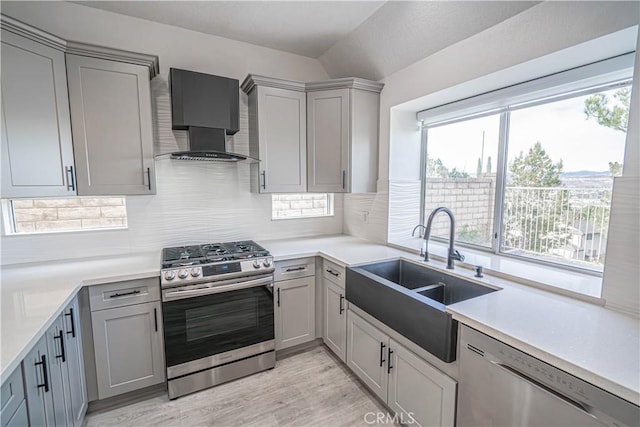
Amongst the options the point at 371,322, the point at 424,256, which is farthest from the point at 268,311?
the point at 424,256

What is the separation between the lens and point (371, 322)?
187cm

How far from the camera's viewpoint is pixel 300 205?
3.05 metres

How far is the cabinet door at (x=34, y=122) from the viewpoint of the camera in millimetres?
1581

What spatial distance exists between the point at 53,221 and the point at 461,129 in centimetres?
321

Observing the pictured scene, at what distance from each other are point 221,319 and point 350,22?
7.92 ft

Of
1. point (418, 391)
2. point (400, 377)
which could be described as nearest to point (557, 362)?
point (418, 391)

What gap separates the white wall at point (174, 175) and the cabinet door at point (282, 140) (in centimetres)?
29

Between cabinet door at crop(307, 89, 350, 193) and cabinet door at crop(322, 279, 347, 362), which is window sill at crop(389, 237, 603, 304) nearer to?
cabinet door at crop(322, 279, 347, 362)

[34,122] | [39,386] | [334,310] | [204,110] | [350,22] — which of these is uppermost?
[350,22]

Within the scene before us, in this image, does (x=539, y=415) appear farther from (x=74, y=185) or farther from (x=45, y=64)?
(x=45, y=64)

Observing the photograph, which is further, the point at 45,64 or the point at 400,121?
the point at 400,121

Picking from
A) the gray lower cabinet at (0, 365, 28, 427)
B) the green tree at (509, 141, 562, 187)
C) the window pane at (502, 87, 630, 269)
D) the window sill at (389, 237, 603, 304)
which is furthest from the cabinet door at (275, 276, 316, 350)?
the green tree at (509, 141, 562, 187)

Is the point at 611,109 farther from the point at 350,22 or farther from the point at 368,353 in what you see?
the point at 368,353

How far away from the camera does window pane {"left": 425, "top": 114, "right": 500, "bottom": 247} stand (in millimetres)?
2137
